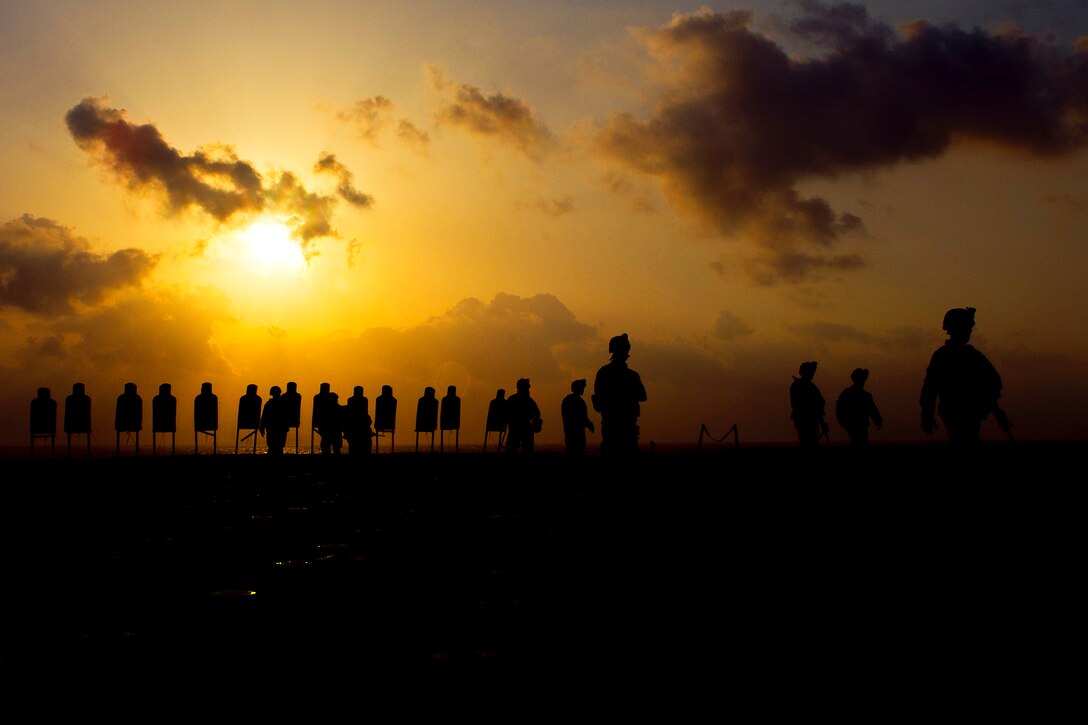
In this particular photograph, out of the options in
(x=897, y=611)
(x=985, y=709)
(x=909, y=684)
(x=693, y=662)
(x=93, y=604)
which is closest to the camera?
(x=985, y=709)

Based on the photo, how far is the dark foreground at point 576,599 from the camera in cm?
406

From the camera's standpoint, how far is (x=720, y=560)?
7.45 meters

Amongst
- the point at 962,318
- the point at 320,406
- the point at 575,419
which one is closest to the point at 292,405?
the point at 320,406

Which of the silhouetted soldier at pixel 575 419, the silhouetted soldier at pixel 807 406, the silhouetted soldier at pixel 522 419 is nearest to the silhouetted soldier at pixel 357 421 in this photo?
the silhouetted soldier at pixel 522 419

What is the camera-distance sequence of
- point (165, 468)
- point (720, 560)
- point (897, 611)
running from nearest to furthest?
point (897, 611) < point (720, 560) < point (165, 468)

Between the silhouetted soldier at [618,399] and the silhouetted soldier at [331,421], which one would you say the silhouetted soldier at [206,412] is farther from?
the silhouetted soldier at [618,399]

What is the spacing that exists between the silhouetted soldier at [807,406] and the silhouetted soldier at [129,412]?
72.5 feet

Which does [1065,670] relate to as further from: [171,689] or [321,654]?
[171,689]

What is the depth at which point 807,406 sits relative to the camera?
21.3 m

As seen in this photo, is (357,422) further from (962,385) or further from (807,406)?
(962,385)

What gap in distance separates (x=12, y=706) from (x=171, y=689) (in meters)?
0.60

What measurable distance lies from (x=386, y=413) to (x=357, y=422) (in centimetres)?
770

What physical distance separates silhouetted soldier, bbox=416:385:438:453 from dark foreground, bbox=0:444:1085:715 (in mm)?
22676

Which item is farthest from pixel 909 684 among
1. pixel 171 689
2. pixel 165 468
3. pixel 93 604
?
pixel 165 468
